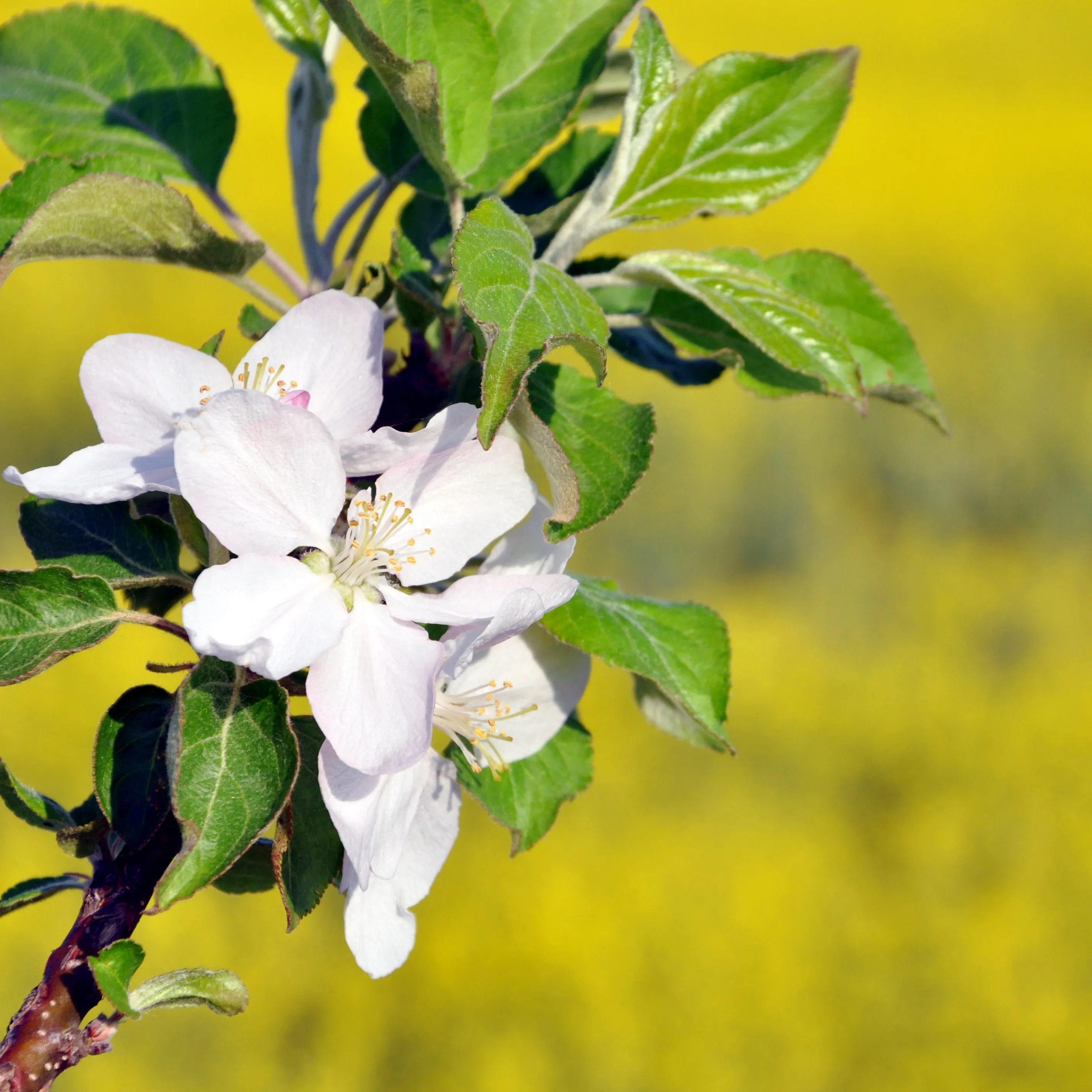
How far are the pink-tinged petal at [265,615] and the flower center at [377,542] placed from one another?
1.3 inches

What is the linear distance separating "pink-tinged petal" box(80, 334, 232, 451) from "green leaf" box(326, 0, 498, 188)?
0.24 metres

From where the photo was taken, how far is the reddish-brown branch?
0.71 m

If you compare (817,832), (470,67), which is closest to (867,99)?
(817,832)

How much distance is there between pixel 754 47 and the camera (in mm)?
16875

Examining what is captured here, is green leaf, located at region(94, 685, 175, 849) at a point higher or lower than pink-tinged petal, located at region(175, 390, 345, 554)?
lower

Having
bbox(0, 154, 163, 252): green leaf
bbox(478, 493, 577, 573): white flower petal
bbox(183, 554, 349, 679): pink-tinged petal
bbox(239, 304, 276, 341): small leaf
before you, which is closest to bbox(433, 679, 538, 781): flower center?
bbox(478, 493, 577, 573): white flower petal

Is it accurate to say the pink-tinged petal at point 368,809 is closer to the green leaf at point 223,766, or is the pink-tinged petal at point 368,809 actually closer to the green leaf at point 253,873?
the green leaf at point 223,766

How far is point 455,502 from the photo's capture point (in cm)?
78

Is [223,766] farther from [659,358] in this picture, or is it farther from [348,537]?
[659,358]

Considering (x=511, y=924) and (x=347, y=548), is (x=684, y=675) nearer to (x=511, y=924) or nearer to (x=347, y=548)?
(x=347, y=548)

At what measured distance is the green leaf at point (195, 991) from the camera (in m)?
0.73

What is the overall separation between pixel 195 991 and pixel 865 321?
2.68 feet

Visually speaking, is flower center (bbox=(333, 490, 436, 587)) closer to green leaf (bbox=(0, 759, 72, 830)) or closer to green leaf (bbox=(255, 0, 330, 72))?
green leaf (bbox=(0, 759, 72, 830))

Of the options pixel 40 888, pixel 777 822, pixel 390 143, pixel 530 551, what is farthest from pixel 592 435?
pixel 777 822
